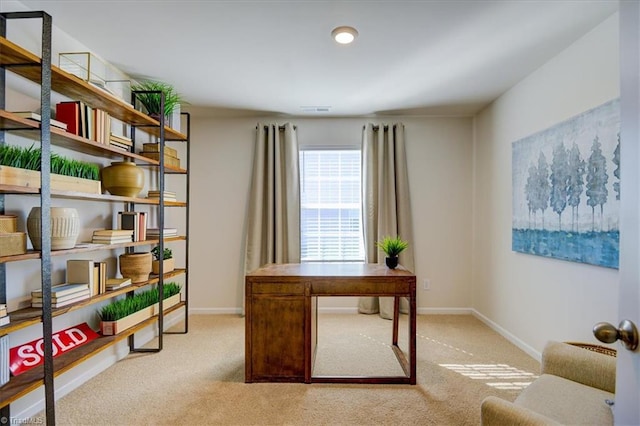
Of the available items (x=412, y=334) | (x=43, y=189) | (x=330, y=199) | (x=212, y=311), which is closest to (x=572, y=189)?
(x=412, y=334)

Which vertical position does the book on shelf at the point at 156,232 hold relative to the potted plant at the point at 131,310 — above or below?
above

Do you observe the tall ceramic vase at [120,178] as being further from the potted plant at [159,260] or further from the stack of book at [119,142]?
the potted plant at [159,260]

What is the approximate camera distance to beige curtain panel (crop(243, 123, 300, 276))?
4180 millimetres

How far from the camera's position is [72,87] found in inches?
85.6

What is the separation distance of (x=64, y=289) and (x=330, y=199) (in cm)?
290

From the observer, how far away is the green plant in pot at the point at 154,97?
3053 millimetres

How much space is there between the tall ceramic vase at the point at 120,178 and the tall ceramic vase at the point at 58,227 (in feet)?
1.96

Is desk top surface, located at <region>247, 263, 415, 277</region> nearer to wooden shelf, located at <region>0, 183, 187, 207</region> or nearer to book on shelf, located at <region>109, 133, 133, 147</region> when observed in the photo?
wooden shelf, located at <region>0, 183, 187, 207</region>

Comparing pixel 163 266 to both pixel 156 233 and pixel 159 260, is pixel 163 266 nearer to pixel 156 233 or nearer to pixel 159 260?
pixel 159 260

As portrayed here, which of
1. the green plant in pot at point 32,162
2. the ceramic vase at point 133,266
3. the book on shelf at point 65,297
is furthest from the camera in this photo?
the ceramic vase at point 133,266

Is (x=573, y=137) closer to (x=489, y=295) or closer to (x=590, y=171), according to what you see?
(x=590, y=171)

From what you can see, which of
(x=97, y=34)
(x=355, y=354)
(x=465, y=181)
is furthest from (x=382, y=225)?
(x=97, y=34)

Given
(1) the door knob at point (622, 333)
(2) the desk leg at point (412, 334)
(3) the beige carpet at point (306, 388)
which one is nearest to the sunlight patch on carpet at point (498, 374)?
(3) the beige carpet at point (306, 388)

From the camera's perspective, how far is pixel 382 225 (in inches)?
166
